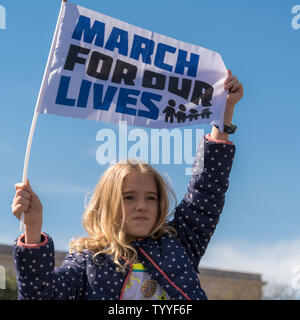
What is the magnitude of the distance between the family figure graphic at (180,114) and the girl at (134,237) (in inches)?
6.6

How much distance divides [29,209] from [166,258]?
1042 mm

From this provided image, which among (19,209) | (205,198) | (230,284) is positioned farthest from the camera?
(230,284)

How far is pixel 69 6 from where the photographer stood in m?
4.71

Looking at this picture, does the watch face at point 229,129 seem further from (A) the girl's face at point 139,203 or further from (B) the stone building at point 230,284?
(B) the stone building at point 230,284

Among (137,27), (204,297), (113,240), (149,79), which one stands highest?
(137,27)

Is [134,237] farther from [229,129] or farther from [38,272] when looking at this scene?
[229,129]

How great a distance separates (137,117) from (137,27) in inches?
30.3

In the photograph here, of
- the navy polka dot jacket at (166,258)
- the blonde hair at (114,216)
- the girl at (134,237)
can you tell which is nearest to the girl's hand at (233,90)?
the girl at (134,237)

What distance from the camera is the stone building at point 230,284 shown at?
34.1 m

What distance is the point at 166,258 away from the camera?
167 inches

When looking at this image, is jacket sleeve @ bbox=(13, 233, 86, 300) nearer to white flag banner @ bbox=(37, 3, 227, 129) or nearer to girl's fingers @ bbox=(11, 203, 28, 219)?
girl's fingers @ bbox=(11, 203, 28, 219)

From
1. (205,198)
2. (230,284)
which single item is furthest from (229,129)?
(230,284)
